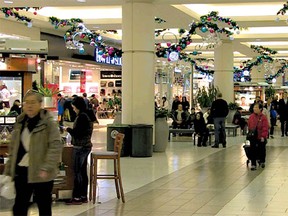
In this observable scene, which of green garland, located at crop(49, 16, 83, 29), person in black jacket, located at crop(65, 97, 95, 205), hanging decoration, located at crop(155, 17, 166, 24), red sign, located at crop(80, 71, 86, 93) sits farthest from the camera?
red sign, located at crop(80, 71, 86, 93)

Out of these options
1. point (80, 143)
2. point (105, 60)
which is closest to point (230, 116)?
point (105, 60)

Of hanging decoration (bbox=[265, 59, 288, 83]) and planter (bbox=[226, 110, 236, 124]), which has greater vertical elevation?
hanging decoration (bbox=[265, 59, 288, 83])

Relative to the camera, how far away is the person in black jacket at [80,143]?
809 cm

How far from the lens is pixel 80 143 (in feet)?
26.5

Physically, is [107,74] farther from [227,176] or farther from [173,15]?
[227,176]

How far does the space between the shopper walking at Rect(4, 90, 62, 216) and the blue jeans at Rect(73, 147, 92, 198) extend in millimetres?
2444

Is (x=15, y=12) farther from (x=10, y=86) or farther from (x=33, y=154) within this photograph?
(x=33, y=154)

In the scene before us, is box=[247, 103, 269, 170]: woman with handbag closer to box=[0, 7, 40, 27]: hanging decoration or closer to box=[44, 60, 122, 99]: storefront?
box=[0, 7, 40, 27]: hanging decoration

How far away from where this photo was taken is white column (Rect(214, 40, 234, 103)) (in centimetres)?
2605

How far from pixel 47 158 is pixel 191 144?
13555mm

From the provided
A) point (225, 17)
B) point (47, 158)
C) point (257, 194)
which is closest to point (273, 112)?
point (225, 17)

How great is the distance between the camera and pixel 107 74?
3512 centimetres

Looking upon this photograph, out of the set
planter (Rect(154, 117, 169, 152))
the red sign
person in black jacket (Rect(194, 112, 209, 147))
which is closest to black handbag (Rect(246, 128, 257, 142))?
planter (Rect(154, 117, 169, 152))

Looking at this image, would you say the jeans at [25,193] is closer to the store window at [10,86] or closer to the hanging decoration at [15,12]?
the store window at [10,86]
